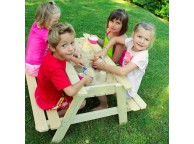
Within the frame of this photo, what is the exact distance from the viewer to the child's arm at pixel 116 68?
8.93ft

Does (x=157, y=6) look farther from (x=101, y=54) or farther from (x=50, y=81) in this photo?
(x=50, y=81)

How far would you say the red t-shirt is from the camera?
2342mm

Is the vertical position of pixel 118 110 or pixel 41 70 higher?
pixel 41 70

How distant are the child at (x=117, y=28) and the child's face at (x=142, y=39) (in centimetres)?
49

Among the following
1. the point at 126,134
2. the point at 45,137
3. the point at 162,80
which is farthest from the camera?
the point at 162,80

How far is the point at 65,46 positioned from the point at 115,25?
116cm

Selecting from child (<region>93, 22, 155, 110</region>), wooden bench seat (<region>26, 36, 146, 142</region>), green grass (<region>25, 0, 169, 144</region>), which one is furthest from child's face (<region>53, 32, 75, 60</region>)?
green grass (<region>25, 0, 169, 144</region>)

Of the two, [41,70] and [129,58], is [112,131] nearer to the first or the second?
Answer: [129,58]

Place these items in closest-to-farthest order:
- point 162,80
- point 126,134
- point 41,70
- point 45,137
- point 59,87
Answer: point 59,87 < point 41,70 < point 45,137 < point 126,134 < point 162,80

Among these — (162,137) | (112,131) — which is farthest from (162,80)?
(112,131)

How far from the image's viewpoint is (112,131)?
2.96 metres

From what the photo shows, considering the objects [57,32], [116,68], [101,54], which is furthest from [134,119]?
[57,32]

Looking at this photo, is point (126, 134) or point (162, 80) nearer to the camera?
point (126, 134)

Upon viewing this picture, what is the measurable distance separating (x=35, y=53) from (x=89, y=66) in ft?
2.29
